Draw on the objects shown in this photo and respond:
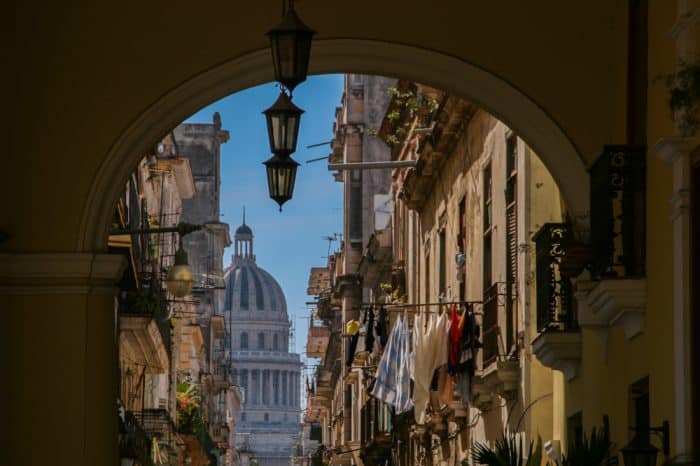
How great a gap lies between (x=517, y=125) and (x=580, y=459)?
10.2 feet

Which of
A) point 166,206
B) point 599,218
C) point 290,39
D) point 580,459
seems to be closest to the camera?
point 290,39

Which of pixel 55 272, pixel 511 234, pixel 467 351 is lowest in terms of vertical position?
pixel 55 272

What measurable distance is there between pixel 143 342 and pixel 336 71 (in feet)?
60.0

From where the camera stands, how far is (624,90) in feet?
47.2

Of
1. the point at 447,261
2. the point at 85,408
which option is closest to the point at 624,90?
the point at 85,408

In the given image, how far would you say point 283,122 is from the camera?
510 inches

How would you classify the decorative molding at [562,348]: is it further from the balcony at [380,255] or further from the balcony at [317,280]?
the balcony at [317,280]

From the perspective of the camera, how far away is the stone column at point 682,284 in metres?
11.5

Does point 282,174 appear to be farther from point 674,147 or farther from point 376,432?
point 376,432

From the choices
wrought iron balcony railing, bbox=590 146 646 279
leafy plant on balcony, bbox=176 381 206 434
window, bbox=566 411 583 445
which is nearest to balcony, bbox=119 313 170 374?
leafy plant on balcony, bbox=176 381 206 434

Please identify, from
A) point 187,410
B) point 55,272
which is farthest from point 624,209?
point 187,410

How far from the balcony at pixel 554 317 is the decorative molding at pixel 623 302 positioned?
2133mm

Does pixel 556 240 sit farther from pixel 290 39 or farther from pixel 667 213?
pixel 290 39

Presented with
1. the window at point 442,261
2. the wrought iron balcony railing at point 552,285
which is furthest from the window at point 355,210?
the wrought iron balcony railing at point 552,285
